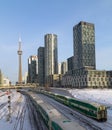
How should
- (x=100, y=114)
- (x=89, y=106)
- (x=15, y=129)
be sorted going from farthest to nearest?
(x=89, y=106) → (x=100, y=114) → (x=15, y=129)

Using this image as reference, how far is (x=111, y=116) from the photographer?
4919cm

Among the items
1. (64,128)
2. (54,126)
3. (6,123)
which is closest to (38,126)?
A: (6,123)

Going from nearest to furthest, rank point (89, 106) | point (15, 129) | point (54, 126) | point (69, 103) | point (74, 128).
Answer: point (74, 128) → point (54, 126) → point (15, 129) → point (89, 106) → point (69, 103)

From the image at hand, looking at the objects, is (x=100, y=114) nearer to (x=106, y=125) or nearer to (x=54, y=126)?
(x=106, y=125)

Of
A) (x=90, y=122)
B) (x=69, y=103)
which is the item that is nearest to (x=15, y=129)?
(x=90, y=122)

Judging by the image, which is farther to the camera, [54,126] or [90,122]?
[90,122]

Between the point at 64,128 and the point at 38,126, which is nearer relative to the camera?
the point at 64,128

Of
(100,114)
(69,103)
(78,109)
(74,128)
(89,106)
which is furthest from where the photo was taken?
(69,103)

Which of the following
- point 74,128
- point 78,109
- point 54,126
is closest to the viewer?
point 74,128

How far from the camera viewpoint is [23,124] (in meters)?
44.0

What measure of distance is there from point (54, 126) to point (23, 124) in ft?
61.1

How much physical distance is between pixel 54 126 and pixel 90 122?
1878 cm

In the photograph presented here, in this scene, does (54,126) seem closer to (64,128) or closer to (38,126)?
(64,128)

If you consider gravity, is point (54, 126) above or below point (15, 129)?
above
